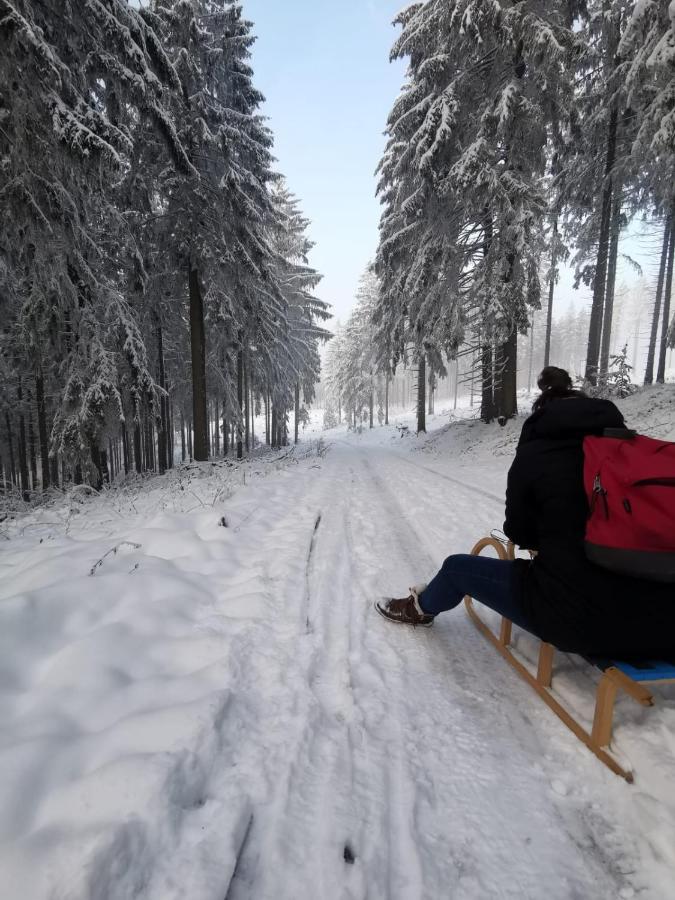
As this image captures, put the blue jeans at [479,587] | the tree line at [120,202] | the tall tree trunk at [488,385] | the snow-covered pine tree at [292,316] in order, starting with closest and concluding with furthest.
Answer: the blue jeans at [479,587], the tree line at [120,202], the tall tree trunk at [488,385], the snow-covered pine tree at [292,316]

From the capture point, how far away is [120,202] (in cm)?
1009

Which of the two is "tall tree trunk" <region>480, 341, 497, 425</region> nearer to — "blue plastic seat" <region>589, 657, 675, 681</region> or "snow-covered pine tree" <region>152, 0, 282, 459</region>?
"snow-covered pine tree" <region>152, 0, 282, 459</region>

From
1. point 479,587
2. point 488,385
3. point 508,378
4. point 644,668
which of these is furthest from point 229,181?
point 644,668

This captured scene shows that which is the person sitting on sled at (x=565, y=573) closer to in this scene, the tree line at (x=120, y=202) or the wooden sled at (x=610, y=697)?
the wooden sled at (x=610, y=697)

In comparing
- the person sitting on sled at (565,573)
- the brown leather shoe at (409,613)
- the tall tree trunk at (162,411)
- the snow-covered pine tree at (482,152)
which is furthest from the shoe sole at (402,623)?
the tall tree trunk at (162,411)

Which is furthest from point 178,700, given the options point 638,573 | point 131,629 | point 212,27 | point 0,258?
point 212,27

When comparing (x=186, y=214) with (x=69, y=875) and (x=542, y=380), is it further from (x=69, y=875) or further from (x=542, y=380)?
(x=69, y=875)

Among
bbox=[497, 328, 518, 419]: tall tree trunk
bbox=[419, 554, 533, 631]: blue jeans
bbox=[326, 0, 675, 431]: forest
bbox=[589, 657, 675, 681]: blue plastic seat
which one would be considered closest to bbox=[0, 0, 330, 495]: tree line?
bbox=[326, 0, 675, 431]: forest

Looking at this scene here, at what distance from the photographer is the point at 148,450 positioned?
78.4 ft

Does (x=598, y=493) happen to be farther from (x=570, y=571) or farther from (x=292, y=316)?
(x=292, y=316)

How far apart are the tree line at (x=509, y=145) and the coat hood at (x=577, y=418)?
10118mm

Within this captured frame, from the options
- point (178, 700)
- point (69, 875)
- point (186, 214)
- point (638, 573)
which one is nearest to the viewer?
point (69, 875)

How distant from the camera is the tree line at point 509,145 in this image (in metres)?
9.53

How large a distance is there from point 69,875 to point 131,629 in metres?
1.63
